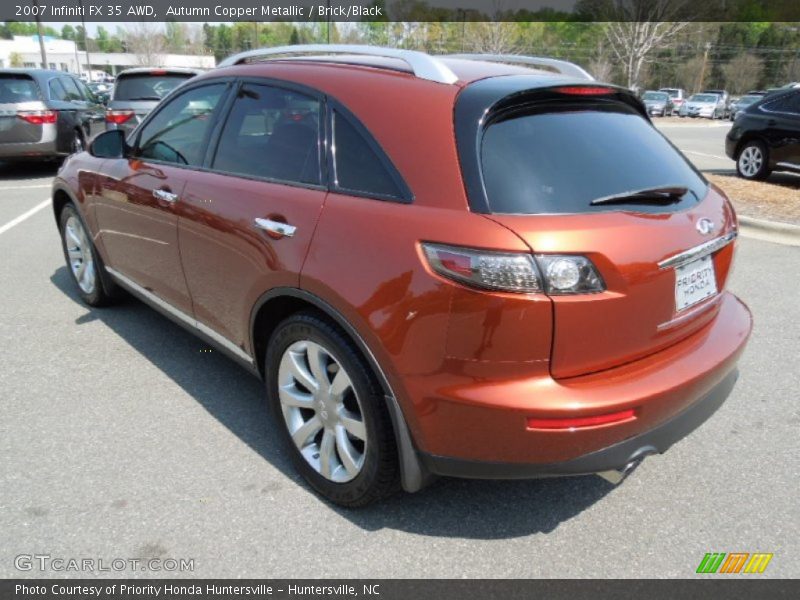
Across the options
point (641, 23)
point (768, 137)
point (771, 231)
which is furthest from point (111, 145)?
point (641, 23)

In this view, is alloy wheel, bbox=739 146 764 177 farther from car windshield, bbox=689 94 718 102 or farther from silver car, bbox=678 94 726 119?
car windshield, bbox=689 94 718 102

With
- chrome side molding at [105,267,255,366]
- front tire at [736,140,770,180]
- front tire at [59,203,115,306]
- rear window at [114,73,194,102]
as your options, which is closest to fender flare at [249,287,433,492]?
chrome side molding at [105,267,255,366]

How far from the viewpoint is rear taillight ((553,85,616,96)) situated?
2.41m

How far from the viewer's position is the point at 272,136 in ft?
9.36

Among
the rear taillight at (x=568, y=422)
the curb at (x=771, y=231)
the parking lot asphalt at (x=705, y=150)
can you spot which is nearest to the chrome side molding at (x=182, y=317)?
the rear taillight at (x=568, y=422)

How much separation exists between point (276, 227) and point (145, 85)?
10.3 metres

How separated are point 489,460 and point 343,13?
36845 mm

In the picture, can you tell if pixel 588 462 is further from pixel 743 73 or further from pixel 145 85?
pixel 743 73

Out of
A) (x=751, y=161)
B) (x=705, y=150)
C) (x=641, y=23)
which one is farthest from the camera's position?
(x=641, y=23)

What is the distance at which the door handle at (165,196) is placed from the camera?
10.7 ft

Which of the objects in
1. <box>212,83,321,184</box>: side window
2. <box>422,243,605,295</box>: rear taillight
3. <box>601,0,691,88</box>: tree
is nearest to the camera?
<box>422,243,605,295</box>: rear taillight

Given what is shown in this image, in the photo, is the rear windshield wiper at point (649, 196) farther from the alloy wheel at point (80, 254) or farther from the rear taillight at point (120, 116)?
the rear taillight at point (120, 116)

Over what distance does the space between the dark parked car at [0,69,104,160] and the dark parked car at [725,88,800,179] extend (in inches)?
451
